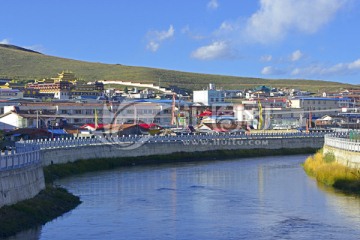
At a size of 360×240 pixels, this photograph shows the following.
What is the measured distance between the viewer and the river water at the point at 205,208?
131 ft

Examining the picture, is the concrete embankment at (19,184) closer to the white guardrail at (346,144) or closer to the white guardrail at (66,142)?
the white guardrail at (66,142)

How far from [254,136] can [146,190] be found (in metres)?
45.9

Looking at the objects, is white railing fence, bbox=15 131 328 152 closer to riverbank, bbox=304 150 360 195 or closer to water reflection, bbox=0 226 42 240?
riverbank, bbox=304 150 360 195

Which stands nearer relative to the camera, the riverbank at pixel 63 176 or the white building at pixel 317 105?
the riverbank at pixel 63 176

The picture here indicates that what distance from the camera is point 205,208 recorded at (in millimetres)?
48156

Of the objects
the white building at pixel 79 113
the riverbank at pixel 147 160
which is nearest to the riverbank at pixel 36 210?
the riverbank at pixel 147 160

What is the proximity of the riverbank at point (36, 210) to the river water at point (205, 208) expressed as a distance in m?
0.61

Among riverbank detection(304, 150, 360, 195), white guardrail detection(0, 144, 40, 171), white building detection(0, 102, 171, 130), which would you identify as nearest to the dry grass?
riverbank detection(304, 150, 360, 195)

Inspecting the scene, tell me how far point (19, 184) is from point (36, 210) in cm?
157

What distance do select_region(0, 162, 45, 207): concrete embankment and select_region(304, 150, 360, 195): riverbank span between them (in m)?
21.2

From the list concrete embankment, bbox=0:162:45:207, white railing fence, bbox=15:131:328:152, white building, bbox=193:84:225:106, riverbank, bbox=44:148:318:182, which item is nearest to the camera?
concrete embankment, bbox=0:162:45:207

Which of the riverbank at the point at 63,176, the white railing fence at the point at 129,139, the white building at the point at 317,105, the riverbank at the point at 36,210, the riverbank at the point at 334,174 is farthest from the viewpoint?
the white building at the point at 317,105

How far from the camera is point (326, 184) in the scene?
59.9 m

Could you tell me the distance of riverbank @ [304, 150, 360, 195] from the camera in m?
56.1
